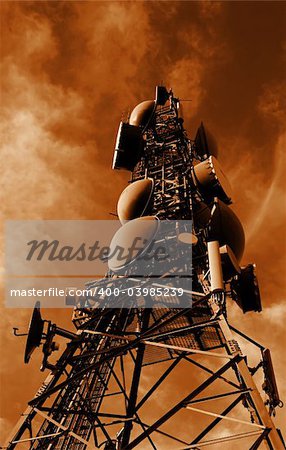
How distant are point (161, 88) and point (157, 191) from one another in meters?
7.29

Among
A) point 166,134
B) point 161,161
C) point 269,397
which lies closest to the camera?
point 269,397

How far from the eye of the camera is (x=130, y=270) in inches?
534

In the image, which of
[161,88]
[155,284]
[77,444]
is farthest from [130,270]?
[161,88]

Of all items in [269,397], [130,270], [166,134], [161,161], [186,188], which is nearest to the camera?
[269,397]

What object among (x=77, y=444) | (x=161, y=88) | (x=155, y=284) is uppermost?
(x=161, y=88)

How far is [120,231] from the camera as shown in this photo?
14258mm

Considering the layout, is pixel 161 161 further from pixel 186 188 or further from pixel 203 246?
pixel 203 246

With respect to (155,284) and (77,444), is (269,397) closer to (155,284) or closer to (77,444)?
(155,284)

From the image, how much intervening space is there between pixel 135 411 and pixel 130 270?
423 centimetres

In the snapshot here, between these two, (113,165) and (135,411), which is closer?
(135,411)

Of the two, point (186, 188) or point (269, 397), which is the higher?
point (186, 188)

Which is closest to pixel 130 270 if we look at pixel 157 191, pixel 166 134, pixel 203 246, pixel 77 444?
pixel 203 246

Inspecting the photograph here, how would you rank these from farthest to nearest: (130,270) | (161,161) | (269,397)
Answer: (161,161) < (130,270) < (269,397)

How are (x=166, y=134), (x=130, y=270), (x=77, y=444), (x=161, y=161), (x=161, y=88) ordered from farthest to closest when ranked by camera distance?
(x=161, y=88) < (x=166, y=134) < (x=161, y=161) < (x=130, y=270) < (x=77, y=444)
